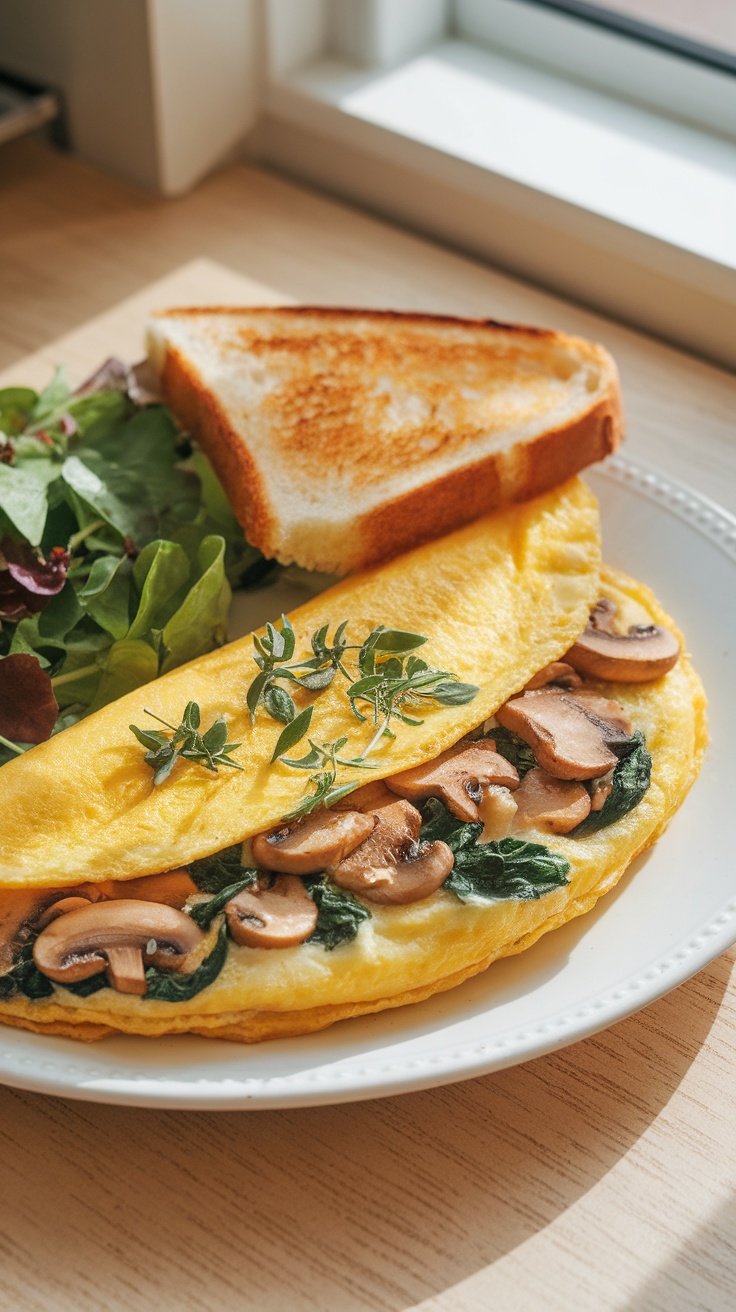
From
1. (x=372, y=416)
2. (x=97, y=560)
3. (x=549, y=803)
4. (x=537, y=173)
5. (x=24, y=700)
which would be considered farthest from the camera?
(x=537, y=173)

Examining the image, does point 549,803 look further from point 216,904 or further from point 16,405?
point 16,405

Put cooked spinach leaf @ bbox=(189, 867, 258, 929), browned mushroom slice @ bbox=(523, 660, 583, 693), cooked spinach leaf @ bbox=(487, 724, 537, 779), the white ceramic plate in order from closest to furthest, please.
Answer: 1. the white ceramic plate
2. cooked spinach leaf @ bbox=(189, 867, 258, 929)
3. cooked spinach leaf @ bbox=(487, 724, 537, 779)
4. browned mushroom slice @ bbox=(523, 660, 583, 693)

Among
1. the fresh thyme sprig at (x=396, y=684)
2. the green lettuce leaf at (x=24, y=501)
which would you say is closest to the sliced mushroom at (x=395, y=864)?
the fresh thyme sprig at (x=396, y=684)

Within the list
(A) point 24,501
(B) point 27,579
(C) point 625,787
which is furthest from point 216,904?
(A) point 24,501

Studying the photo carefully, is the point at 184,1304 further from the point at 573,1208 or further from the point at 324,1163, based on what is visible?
the point at 573,1208

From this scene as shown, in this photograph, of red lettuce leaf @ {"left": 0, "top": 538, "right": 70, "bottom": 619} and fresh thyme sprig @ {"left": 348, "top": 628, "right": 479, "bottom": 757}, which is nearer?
fresh thyme sprig @ {"left": 348, "top": 628, "right": 479, "bottom": 757}

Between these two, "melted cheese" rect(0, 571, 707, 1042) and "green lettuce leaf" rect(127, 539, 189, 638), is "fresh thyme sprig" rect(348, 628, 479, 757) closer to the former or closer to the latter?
"melted cheese" rect(0, 571, 707, 1042)

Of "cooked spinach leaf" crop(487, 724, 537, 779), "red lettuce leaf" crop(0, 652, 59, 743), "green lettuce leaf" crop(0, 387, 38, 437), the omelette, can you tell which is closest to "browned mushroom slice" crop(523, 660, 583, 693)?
A: the omelette
